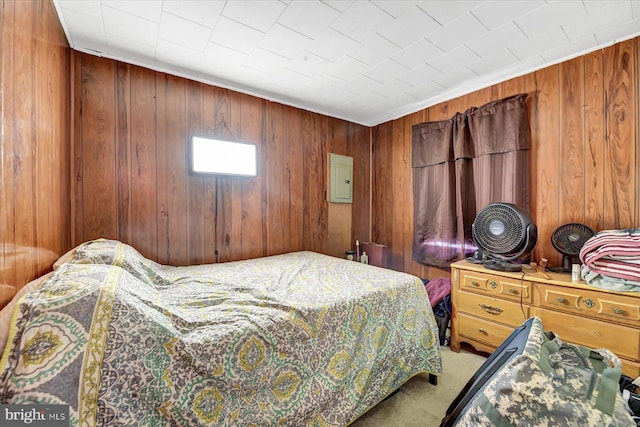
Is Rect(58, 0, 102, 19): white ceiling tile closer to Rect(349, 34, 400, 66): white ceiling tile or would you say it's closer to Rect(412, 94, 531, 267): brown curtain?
Rect(349, 34, 400, 66): white ceiling tile

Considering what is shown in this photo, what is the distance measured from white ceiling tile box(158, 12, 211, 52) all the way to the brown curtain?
239cm

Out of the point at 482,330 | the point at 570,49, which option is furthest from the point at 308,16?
the point at 482,330

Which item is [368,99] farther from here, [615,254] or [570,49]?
[615,254]

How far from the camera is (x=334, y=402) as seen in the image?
128 cm

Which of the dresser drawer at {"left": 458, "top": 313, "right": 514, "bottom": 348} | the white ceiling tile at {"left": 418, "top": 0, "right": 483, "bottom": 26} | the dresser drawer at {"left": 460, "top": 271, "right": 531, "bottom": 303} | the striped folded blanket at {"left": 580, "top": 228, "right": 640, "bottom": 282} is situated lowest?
the dresser drawer at {"left": 458, "top": 313, "right": 514, "bottom": 348}

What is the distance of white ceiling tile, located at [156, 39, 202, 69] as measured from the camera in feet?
6.22

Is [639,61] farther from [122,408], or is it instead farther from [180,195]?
[180,195]

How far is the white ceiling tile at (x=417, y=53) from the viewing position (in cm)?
191

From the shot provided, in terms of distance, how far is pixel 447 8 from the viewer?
1543 mm

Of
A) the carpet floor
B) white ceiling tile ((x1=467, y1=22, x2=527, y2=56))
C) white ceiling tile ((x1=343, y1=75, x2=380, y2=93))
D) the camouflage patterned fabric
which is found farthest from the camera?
white ceiling tile ((x1=343, y1=75, x2=380, y2=93))

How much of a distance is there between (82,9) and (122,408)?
2.15m

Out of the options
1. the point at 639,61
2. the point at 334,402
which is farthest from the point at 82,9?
the point at 639,61

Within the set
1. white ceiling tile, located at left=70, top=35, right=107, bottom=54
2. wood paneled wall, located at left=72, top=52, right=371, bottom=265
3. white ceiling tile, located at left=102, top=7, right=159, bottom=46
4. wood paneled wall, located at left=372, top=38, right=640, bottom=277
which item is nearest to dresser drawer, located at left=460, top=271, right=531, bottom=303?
wood paneled wall, located at left=372, top=38, right=640, bottom=277

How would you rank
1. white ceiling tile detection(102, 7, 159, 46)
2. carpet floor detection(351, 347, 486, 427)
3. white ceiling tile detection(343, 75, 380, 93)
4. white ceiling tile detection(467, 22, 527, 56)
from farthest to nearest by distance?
1. white ceiling tile detection(343, 75, 380, 93)
2. white ceiling tile detection(467, 22, 527, 56)
3. white ceiling tile detection(102, 7, 159, 46)
4. carpet floor detection(351, 347, 486, 427)
